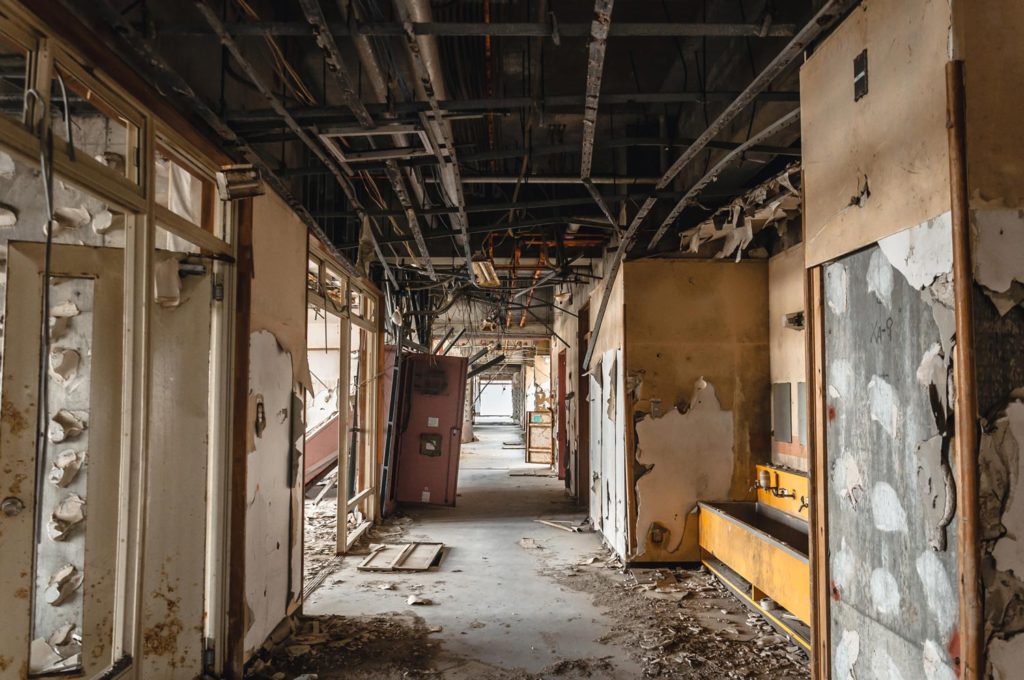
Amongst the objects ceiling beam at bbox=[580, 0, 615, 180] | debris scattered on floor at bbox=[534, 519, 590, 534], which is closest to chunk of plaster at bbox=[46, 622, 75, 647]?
ceiling beam at bbox=[580, 0, 615, 180]

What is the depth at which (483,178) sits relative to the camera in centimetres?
432

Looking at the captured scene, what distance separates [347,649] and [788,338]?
13.0ft

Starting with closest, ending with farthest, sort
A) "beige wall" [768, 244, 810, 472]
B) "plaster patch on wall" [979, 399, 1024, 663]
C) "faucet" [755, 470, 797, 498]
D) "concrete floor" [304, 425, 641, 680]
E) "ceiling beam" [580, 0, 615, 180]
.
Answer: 1. "plaster patch on wall" [979, 399, 1024, 663]
2. "ceiling beam" [580, 0, 615, 180]
3. "concrete floor" [304, 425, 641, 680]
4. "faucet" [755, 470, 797, 498]
5. "beige wall" [768, 244, 810, 472]

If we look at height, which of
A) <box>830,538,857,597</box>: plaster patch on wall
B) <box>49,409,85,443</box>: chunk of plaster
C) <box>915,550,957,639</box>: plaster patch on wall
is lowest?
<box>830,538,857,597</box>: plaster patch on wall

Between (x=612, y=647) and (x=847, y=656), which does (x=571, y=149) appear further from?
(x=612, y=647)

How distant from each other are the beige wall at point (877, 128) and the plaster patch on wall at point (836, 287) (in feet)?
0.18

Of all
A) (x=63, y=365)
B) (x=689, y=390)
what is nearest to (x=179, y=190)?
(x=63, y=365)

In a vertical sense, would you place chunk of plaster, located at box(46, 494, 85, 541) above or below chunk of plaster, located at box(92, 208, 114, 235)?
below

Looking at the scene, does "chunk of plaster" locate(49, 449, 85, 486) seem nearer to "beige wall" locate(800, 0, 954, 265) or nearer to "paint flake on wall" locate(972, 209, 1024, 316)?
"beige wall" locate(800, 0, 954, 265)

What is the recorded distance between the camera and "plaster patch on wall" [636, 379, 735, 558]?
554 cm

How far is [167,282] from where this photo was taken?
306cm

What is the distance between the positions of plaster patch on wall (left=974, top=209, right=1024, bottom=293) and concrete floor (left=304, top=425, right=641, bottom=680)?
268 cm

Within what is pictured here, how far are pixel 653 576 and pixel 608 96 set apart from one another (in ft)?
12.7

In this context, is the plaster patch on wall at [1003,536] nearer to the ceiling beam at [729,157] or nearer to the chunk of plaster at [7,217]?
the ceiling beam at [729,157]
